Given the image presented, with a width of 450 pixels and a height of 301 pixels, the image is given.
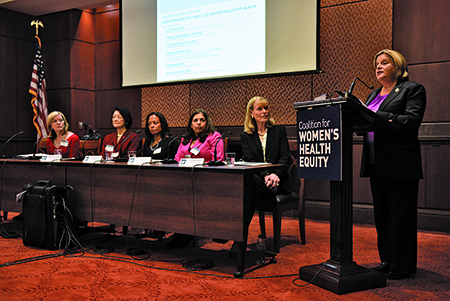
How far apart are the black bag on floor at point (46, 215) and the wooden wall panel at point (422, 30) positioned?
367 cm

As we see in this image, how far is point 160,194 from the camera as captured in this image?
2719 mm

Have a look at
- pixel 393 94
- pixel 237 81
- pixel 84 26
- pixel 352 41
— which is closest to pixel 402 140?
pixel 393 94

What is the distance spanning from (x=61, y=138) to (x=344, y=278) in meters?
3.40

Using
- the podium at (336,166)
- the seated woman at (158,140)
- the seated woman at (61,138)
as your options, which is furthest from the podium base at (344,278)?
the seated woman at (61,138)

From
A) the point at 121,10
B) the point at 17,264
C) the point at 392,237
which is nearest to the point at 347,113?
the point at 392,237

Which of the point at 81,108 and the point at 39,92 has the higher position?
the point at 39,92

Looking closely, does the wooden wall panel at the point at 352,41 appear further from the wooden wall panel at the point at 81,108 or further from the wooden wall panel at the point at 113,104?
the wooden wall panel at the point at 81,108

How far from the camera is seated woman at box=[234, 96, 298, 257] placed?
2953mm

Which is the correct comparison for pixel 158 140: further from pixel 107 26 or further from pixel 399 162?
pixel 107 26

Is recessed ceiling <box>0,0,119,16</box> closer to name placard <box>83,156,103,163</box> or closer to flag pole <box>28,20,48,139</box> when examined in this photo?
flag pole <box>28,20,48,139</box>

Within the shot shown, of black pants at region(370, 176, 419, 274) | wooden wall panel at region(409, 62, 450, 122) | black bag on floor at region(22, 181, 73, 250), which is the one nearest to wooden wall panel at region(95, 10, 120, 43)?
black bag on floor at region(22, 181, 73, 250)

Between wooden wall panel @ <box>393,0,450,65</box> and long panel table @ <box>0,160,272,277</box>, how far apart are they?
2474mm

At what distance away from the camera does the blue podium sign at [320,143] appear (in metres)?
1.95

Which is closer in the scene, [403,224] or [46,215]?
[403,224]
